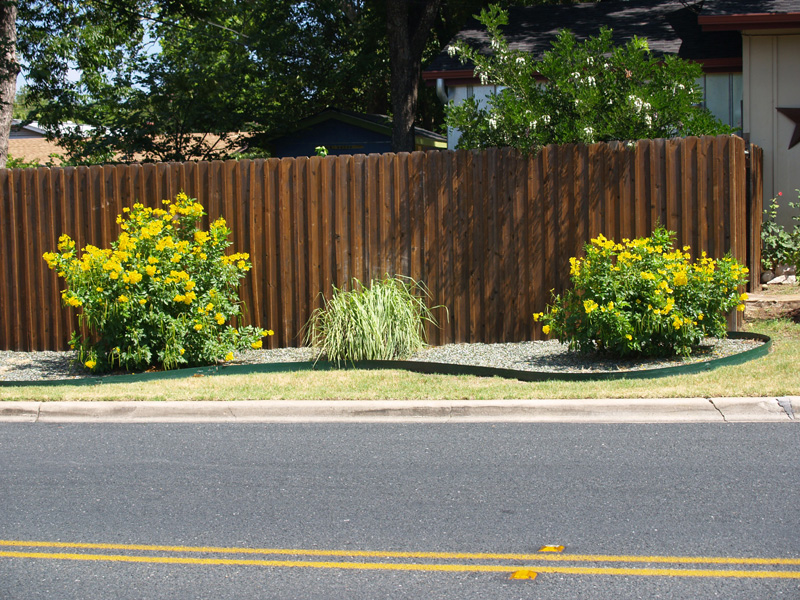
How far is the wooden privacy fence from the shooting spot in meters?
9.74

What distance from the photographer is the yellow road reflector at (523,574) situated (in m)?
4.13

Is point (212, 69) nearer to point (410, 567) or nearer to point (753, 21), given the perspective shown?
point (753, 21)

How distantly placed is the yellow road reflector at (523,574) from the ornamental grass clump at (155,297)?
18.9 ft

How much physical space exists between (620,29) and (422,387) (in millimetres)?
12085

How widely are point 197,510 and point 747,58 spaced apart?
11.2 m

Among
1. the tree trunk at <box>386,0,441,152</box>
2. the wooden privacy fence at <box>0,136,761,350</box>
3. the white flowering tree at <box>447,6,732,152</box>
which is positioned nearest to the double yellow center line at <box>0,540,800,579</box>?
the wooden privacy fence at <box>0,136,761,350</box>

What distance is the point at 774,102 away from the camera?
12.9m

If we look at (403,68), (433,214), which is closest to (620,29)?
(403,68)

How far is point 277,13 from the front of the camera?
23250 mm

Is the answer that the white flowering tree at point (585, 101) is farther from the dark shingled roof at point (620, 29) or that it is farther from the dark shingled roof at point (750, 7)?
the dark shingled roof at point (620, 29)

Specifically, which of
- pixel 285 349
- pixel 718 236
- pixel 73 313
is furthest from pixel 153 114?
pixel 718 236

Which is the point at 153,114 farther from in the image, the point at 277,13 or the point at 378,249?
the point at 378,249

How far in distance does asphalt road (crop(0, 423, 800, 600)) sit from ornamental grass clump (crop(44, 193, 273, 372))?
91.1 inches

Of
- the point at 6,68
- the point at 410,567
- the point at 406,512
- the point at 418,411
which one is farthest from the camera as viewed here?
the point at 6,68
